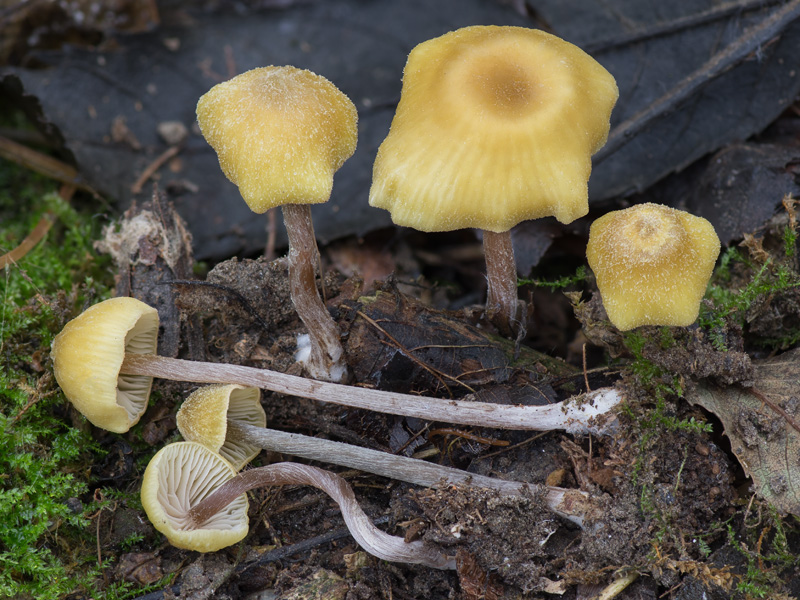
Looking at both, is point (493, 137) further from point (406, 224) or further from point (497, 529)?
point (497, 529)

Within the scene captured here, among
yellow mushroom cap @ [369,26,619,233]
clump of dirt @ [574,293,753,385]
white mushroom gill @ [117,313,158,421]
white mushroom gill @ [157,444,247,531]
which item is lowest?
white mushroom gill @ [157,444,247,531]

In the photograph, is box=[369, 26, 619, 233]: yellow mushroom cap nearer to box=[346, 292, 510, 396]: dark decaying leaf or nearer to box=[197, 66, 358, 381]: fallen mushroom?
box=[197, 66, 358, 381]: fallen mushroom

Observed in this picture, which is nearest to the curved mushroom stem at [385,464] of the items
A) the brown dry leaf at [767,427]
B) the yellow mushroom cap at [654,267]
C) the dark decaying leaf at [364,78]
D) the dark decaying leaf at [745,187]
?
the brown dry leaf at [767,427]

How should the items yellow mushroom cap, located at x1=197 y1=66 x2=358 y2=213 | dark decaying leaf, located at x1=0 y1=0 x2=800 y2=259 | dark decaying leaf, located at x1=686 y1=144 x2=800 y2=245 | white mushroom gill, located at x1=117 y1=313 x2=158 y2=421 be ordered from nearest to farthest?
yellow mushroom cap, located at x1=197 y1=66 x2=358 y2=213, white mushroom gill, located at x1=117 y1=313 x2=158 y2=421, dark decaying leaf, located at x1=686 y1=144 x2=800 y2=245, dark decaying leaf, located at x1=0 y1=0 x2=800 y2=259

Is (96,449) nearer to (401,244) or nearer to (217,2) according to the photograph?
(401,244)

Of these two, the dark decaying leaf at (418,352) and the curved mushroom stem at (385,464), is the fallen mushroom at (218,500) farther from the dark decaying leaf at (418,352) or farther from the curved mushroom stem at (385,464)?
the dark decaying leaf at (418,352)

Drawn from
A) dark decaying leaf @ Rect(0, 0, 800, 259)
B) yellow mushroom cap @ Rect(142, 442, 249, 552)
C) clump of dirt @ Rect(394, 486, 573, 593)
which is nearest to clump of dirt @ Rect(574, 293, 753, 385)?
clump of dirt @ Rect(394, 486, 573, 593)
